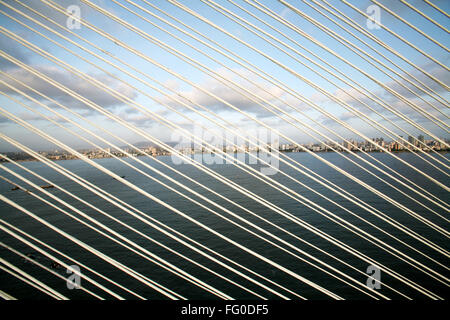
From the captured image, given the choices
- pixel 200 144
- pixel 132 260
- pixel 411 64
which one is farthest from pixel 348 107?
pixel 132 260

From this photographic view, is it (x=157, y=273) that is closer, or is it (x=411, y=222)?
(x=157, y=273)

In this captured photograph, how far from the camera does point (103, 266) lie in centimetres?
1645

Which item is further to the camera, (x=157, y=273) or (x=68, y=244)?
(x=68, y=244)

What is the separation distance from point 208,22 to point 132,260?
19.5 metres

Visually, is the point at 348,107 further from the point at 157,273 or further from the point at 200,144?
the point at 157,273
